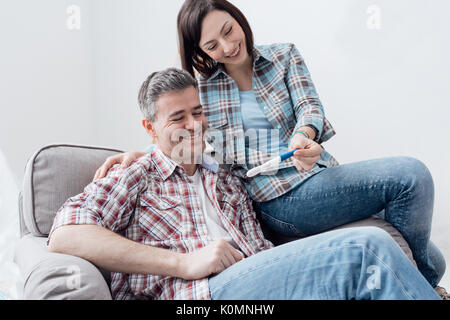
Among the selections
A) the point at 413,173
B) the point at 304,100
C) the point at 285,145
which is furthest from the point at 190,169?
the point at 413,173

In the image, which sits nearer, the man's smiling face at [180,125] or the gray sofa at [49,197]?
the gray sofa at [49,197]

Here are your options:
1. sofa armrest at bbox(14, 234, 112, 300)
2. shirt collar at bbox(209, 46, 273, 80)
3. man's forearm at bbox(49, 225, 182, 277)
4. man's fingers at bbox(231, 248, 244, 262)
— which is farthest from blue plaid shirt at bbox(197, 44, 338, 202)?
sofa armrest at bbox(14, 234, 112, 300)

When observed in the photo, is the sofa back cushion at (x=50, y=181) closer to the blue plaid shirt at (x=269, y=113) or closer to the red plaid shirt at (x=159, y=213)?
the red plaid shirt at (x=159, y=213)

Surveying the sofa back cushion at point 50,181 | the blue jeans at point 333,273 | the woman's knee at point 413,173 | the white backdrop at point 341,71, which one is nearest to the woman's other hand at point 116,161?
the sofa back cushion at point 50,181

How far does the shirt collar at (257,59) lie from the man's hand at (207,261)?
0.67 metres

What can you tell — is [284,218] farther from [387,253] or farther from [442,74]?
[442,74]

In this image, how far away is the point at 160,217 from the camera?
1.07 m

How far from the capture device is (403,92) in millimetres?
2154

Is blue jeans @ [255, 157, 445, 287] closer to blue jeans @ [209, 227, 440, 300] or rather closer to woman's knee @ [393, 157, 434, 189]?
woman's knee @ [393, 157, 434, 189]

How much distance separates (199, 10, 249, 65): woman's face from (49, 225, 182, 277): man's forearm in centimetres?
68

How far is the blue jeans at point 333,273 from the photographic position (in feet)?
2.53

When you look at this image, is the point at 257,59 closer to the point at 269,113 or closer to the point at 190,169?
the point at 269,113

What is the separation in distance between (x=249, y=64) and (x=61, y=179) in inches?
28.2

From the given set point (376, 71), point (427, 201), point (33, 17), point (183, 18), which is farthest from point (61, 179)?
point (376, 71)
